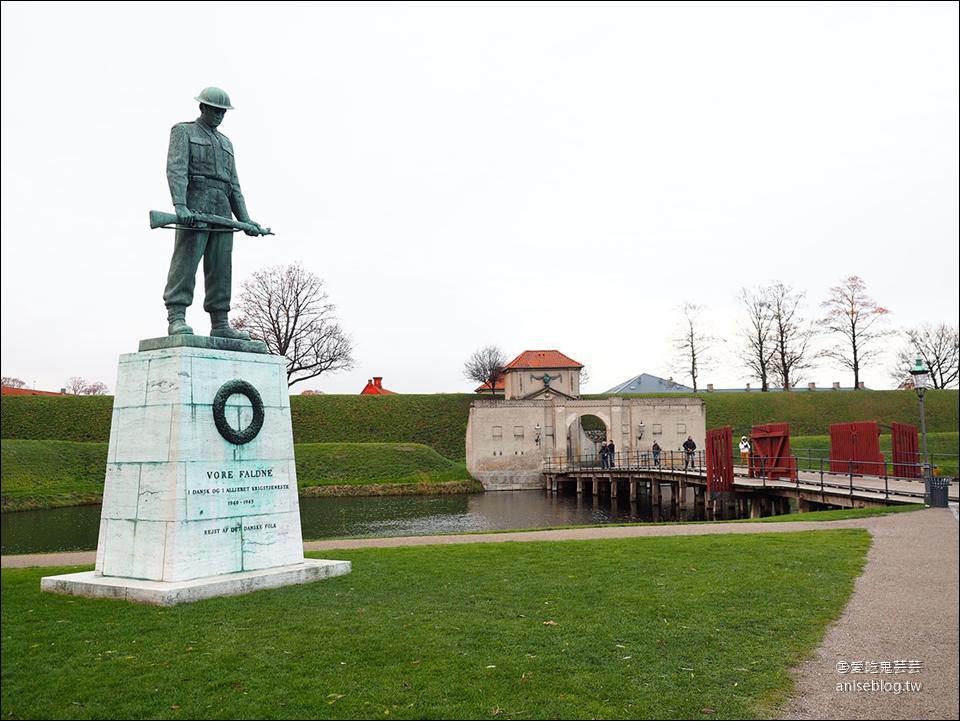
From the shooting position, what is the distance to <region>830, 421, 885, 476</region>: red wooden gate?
74.1 ft

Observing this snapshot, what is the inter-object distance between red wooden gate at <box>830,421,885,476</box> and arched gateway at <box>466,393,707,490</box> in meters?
22.8

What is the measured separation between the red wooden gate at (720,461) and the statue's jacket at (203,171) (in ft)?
62.3

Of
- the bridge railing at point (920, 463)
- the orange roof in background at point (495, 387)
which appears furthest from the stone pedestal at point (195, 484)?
the orange roof in background at point (495, 387)

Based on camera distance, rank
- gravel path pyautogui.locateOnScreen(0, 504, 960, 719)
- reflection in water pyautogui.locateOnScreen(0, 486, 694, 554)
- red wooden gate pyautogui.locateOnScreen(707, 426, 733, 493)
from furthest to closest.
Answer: red wooden gate pyautogui.locateOnScreen(707, 426, 733, 493) < reflection in water pyautogui.locateOnScreen(0, 486, 694, 554) < gravel path pyautogui.locateOnScreen(0, 504, 960, 719)

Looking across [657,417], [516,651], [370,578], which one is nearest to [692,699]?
[516,651]

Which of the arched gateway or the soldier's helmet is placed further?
the arched gateway

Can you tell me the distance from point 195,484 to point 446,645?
162 inches

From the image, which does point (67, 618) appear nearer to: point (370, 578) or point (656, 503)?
point (370, 578)

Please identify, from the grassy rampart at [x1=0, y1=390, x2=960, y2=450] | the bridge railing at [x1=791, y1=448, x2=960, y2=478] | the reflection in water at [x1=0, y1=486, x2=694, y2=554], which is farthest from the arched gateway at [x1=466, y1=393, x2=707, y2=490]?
the bridge railing at [x1=791, y1=448, x2=960, y2=478]

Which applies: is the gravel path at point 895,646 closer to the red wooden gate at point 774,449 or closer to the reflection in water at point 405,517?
the reflection in water at point 405,517

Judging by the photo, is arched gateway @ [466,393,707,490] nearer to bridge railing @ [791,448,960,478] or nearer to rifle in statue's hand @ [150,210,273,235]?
bridge railing @ [791,448,960,478]

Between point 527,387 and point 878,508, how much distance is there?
34.4 meters

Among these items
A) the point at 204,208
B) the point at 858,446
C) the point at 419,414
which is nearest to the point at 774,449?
the point at 858,446

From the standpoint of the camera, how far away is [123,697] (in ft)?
17.8
